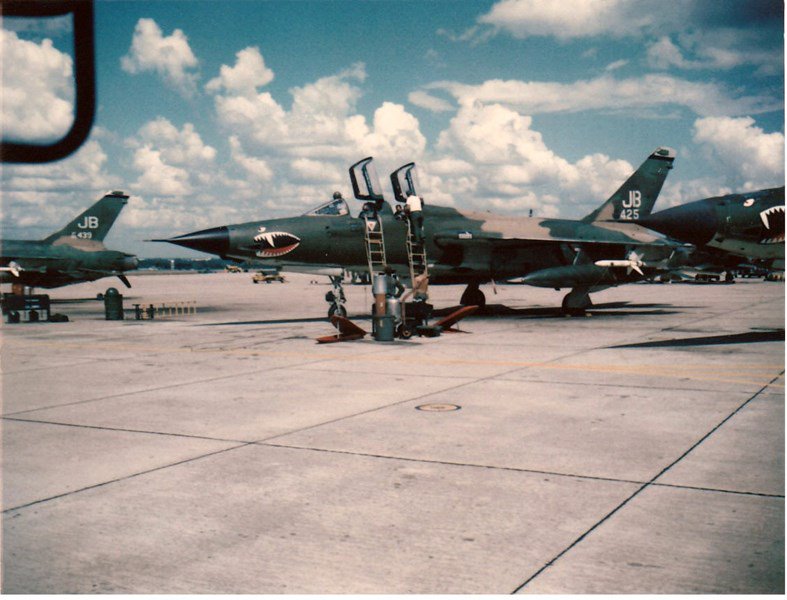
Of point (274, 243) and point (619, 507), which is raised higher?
point (274, 243)

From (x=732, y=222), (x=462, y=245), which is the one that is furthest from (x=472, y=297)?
(x=732, y=222)

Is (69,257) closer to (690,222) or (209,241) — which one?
(209,241)

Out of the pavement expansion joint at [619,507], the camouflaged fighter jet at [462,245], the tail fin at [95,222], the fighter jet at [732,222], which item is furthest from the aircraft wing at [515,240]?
the tail fin at [95,222]

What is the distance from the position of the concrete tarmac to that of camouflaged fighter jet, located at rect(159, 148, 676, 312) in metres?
6.46

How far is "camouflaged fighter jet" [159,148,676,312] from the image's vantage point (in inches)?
698

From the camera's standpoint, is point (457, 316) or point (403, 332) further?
point (457, 316)

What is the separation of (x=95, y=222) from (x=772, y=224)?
28.0m

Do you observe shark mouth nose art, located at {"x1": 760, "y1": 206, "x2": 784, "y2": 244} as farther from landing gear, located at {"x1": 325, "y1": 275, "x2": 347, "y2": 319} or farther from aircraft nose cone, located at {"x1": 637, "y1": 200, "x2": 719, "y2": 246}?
landing gear, located at {"x1": 325, "y1": 275, "x2": 347, "y2": 319}

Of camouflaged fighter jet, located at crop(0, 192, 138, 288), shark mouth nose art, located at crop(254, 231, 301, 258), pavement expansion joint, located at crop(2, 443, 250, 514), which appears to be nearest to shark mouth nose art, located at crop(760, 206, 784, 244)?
pavement expansion joint, located at crop(2, 443, 250, 514)

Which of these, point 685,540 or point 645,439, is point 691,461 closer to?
point 645,439

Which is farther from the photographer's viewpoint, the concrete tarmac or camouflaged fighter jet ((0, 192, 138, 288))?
camouflaged fighter jet ((0, 192, 138, 288))

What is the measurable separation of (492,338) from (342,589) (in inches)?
464

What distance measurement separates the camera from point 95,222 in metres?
31.7

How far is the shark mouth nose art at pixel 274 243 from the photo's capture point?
17500mm
